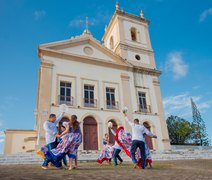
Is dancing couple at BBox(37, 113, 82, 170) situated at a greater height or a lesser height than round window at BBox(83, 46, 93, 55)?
lesser

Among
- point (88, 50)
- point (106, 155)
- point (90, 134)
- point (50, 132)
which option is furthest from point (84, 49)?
point (50, 132)

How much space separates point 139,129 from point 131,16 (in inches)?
842

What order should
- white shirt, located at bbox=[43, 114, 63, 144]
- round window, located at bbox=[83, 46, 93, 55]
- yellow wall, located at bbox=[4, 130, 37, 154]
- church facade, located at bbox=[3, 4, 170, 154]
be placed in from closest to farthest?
white shirt, located at bbox=[43, 114, 63, 144], church facade, located at bbox=[3, 4, 170, 154], round window, located at bbox=[83, 46, 93, 55], yellow wall, located at bbox=[4, 130, 37, 154]

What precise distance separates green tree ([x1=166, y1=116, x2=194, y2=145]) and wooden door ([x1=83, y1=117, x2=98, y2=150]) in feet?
80.6

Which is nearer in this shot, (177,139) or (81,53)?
(81,53)

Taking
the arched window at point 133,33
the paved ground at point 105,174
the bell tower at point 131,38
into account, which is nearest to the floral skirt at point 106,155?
the paved ground at point 105,174

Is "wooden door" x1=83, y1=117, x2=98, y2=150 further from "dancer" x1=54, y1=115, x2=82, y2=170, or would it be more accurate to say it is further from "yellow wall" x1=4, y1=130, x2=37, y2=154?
"dancer" x1=54, y1=115, x2=82, y2=170

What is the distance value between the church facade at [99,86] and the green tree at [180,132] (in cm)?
1941

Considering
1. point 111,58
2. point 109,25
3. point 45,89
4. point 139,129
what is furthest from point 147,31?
point 139,129

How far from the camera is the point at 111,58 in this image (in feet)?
66.2

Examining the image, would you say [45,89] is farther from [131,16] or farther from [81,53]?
[131,16]

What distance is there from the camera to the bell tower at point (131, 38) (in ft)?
71.8

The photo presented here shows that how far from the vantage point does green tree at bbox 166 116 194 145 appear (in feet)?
119

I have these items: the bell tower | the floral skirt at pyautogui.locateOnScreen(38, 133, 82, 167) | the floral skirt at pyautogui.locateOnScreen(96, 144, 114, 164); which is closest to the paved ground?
the floral skirt at pyautogui.locateOnScreen(38, 133, 82, 167)
